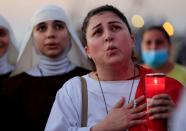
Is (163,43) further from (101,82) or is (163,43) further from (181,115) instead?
(181,115)

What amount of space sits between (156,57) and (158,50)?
15 cm

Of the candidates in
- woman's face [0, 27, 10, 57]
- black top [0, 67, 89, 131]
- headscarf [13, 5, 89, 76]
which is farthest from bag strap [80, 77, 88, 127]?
woman's face [0, 27, 10, 57]

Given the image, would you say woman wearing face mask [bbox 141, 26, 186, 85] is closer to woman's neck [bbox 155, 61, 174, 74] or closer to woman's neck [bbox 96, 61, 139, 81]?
woman's neck [bbox 155, 61, 174, 74]

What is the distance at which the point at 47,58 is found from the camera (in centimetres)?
423

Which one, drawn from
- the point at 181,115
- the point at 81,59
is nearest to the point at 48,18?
the point at 81,59

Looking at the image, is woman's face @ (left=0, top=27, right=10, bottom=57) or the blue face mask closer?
woman's face @ (left=0, top=27, right=10, bottom=57)

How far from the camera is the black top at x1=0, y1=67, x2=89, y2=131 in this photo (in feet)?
12.8

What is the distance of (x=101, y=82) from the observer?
9.70 ft

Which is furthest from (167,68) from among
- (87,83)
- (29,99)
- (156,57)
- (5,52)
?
(87,83)

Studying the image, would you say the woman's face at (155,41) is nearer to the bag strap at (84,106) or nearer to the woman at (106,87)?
the woman at (106,87)

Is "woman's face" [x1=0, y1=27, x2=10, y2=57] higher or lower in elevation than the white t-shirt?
higher

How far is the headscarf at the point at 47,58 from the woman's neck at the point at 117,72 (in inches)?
52.2

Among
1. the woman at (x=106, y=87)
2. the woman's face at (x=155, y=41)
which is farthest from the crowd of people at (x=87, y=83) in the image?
the woman's face at (x=155, y=41)

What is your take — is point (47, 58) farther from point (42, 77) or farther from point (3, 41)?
point (3, 41)
